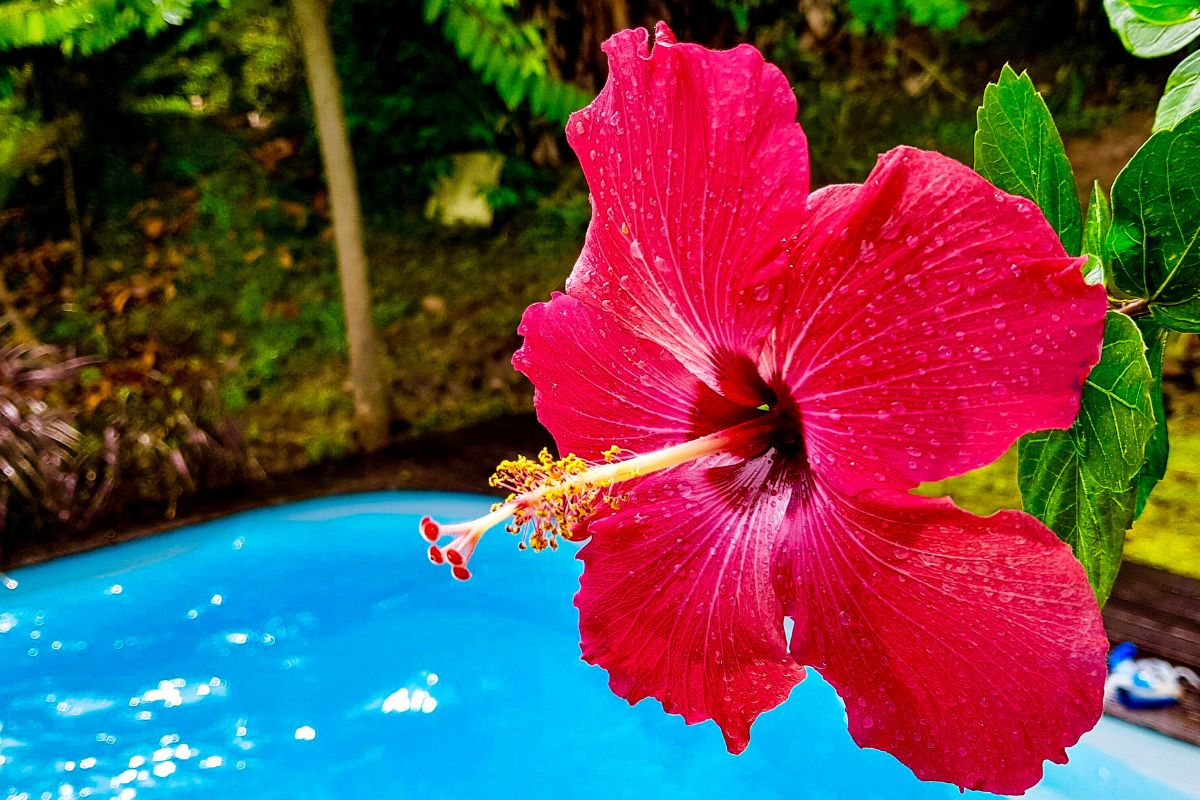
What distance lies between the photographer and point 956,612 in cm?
21

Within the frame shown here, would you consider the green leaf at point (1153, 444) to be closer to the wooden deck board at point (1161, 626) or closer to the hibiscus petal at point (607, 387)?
the hibiscus petal at point (607, 387)

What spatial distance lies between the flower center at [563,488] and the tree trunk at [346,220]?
3.36 m

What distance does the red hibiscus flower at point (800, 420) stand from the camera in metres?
0.19

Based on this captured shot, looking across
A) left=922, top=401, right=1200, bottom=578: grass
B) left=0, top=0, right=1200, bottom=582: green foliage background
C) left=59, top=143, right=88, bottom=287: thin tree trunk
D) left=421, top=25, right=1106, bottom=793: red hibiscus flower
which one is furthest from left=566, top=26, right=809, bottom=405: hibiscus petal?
left=59, top=143, right=88, bottom=287: thin tree trunk

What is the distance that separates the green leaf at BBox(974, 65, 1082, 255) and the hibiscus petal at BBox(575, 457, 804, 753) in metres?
0.11

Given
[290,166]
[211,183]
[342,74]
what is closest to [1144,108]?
[342,74]

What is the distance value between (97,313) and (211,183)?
873mm

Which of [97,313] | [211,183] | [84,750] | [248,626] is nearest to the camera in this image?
[84,750]

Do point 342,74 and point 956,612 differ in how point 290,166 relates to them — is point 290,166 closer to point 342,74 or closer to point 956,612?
point 342,74

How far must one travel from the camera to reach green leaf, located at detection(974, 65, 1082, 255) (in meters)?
0.22

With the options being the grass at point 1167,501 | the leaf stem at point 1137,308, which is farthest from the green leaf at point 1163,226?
the grass at point 1167,501

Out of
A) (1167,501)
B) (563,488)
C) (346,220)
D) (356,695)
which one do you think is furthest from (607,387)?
(346,220)

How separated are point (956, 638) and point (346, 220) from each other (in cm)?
349

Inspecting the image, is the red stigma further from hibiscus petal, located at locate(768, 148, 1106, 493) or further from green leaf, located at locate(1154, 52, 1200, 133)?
green leaf, located at locate(1154, 52, 1200, 133)
